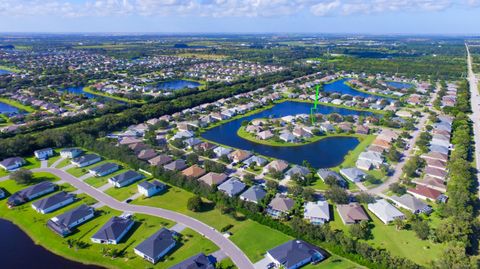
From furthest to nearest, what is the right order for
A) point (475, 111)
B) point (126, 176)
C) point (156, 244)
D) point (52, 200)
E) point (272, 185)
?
point (475, 111)
point (126, 176)
point (272, 185)
point (52, 200)
point (156, 244)

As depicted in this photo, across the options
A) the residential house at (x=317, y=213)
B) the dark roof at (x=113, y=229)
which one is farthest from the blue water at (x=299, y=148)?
the dark roof at (x=113, y=229)

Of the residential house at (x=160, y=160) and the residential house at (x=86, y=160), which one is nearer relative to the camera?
the residential house at (x=160, y=160)

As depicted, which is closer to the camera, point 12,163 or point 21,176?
point 21,176

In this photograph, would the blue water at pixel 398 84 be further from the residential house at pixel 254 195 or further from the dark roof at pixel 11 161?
the dark roof at pixel 11 161

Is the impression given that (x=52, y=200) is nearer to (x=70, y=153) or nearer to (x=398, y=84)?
(x=70, y=153)

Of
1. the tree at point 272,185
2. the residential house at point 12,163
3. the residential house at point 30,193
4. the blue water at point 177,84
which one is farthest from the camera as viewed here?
the blue water at point 177,84

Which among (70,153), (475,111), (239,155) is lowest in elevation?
(239,155)

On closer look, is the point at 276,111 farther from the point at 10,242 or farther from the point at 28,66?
the point at 28,66

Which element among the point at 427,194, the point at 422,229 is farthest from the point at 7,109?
the point at 427,194
